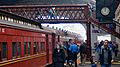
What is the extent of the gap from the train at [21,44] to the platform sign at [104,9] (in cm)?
2154

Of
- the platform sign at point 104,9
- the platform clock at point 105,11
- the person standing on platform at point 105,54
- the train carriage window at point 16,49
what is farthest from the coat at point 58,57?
the platform clock at point 105,11

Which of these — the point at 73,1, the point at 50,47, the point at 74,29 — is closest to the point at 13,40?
the point at 50,47

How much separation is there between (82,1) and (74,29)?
1758 cm

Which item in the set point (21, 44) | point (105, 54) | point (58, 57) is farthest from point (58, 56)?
point (21, 44)

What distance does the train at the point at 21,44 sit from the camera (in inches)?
476

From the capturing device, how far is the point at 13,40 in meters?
13.1

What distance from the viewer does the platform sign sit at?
41938 millimetres

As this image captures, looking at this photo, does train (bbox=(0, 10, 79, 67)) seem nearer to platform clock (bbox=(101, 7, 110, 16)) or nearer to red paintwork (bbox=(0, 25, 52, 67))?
red paintwork (bbox=(0, 25, 52, 67))

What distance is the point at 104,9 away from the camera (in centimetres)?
4225

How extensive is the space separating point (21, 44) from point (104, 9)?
28.9 metres

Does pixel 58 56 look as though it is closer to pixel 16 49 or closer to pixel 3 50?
pixel 16 49

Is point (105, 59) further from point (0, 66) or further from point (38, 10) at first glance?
point (38, 10)

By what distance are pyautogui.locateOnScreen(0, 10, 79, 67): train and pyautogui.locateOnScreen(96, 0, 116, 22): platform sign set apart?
21.5 meters

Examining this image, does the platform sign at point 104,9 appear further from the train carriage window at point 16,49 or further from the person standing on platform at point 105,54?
the train carriage window at point 16,49
